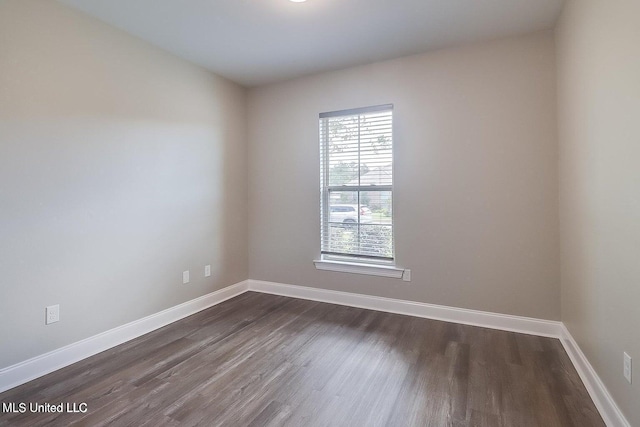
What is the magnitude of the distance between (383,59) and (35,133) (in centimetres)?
300

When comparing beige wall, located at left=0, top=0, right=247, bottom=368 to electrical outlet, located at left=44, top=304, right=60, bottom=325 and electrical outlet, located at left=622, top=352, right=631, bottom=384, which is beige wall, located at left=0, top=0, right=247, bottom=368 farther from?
electrical outlet, located at left=622, top=352, right=631, bottom=384

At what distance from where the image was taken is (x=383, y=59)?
3186 millimetres

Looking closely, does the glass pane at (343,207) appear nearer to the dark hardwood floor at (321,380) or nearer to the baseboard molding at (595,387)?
the dark hardwood floor at (321,380)

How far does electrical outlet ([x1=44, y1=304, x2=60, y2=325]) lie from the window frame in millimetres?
2344

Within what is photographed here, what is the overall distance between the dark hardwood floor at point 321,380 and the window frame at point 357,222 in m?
0.62

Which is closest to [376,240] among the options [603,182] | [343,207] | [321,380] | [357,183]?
[343,207]

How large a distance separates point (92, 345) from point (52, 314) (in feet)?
1.30

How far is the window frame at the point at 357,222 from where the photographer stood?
3254 mm

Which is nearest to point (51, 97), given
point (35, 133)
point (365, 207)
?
point (35, 133)

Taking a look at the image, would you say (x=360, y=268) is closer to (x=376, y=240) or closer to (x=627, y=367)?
(x=376, y=240)

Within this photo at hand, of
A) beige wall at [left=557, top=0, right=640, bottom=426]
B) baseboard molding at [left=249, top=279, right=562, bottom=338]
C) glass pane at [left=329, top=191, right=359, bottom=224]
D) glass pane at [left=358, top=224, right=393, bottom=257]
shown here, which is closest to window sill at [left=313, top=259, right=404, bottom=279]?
glass pane at [left=358, top=224, right=393, bottom=257]

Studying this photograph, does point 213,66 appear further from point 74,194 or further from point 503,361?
point 503,361

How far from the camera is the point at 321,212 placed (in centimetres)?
365

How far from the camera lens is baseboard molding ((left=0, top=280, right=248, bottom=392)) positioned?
2019 mm
